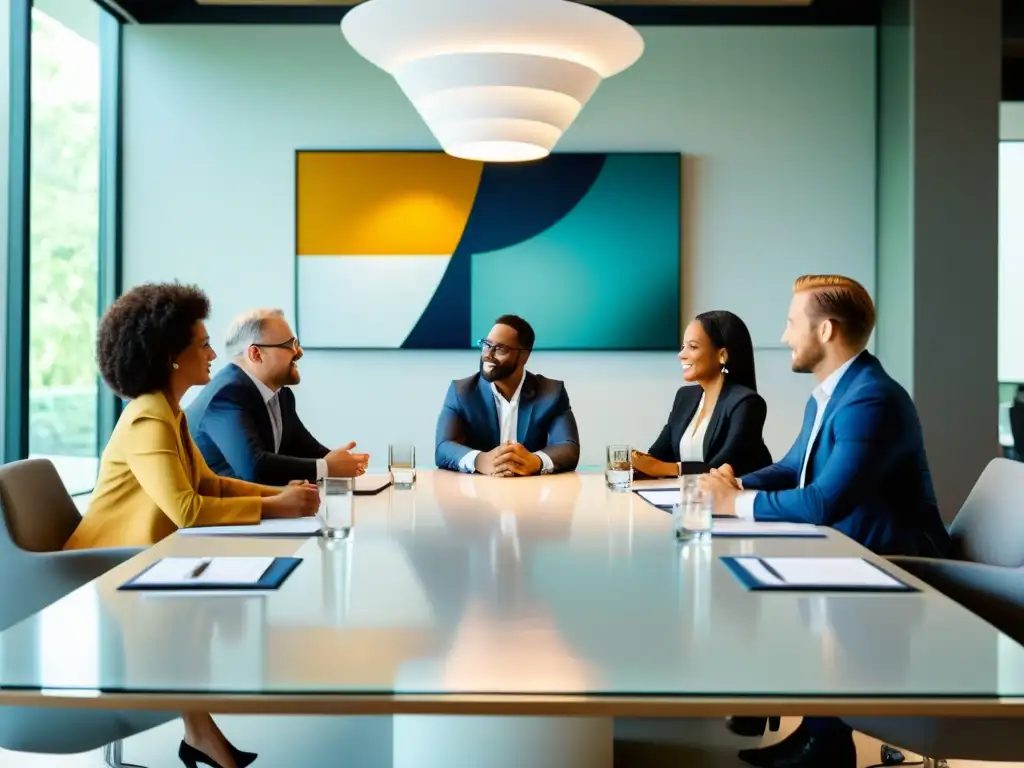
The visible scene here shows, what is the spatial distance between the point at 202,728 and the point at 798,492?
160 cm

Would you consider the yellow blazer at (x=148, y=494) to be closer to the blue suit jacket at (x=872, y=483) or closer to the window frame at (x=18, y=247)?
the blue suit jacket at (x=872, y=483)

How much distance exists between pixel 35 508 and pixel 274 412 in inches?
49.5

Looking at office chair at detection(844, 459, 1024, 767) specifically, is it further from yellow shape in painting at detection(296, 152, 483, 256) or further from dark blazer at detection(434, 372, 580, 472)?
yellow shape in painting at detection(296, 152, 483, 256)

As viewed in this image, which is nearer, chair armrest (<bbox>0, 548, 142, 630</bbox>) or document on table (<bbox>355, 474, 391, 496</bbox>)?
chair armrest (<bbox>0, 548, 142, 630</bbox>)

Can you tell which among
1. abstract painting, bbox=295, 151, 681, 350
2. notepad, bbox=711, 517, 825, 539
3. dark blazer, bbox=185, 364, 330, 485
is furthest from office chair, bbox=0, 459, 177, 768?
abstract painting, bbox=295, 151, 681, 350

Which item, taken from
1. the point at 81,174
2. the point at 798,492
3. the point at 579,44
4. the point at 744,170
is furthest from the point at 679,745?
the point at 81,174

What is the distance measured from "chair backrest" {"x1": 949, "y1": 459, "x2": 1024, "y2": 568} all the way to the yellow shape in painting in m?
3.64

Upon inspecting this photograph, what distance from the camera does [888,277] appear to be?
5895 millimetres

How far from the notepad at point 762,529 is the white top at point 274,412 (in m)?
1.35

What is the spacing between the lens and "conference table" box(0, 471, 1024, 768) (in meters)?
1.30

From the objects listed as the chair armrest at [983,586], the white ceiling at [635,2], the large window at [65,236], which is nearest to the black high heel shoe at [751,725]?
the chair armrest at [983,586]

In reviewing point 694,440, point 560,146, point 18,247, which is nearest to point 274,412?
point 694,440

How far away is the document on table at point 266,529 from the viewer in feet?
7.97

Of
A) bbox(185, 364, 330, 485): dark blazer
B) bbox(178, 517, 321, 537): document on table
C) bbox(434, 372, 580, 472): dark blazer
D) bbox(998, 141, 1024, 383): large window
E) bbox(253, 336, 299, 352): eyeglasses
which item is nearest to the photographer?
bbox(178, 517, 321, 537): document on table
